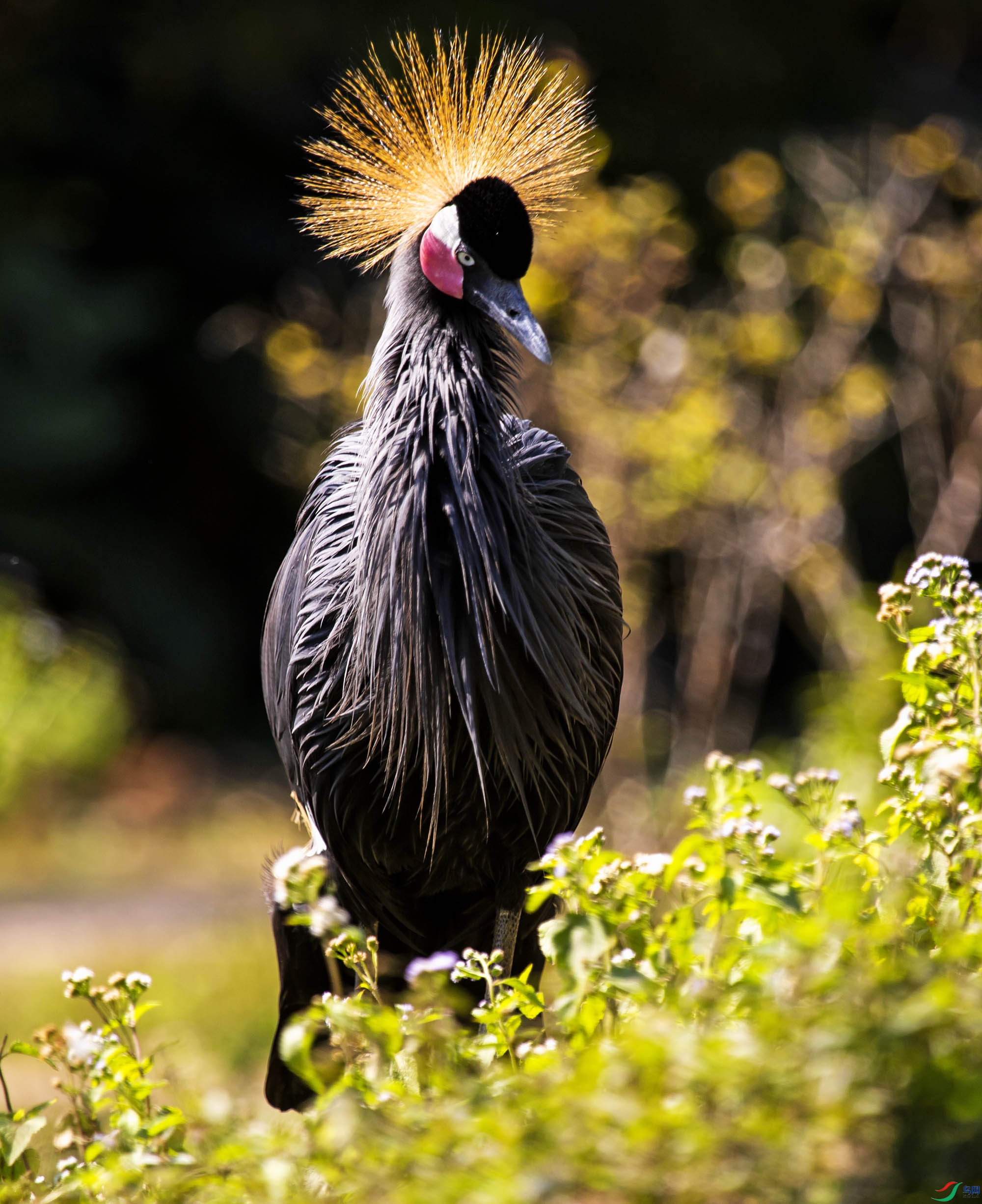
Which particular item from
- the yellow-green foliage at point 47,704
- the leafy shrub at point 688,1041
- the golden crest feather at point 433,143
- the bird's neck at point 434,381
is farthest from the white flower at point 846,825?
the yellow-green foliage at point 47,704

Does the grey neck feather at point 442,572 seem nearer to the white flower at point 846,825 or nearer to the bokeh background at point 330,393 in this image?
the white flower at point 846,825

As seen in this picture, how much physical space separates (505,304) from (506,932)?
1464 millimetres

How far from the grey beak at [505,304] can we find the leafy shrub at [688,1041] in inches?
38.0

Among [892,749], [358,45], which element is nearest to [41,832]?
[358,45]

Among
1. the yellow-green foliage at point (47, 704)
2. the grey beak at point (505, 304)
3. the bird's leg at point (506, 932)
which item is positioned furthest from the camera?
the yellow-green foliage at point (47, 704)

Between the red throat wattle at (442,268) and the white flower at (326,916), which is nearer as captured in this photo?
the white flower at (326,916)

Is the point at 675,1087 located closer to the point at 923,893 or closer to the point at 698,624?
the point at 923,893

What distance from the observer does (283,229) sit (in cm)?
1044

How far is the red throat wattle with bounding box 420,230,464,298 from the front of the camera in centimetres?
289

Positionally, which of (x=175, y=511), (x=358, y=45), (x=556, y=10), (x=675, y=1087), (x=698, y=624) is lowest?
(x=675, y=1087)

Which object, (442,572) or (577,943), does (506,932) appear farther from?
(577,943)

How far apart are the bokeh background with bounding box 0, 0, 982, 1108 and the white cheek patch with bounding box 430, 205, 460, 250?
0.90m

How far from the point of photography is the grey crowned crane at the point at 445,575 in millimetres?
2850

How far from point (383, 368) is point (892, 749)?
141 centimetres
